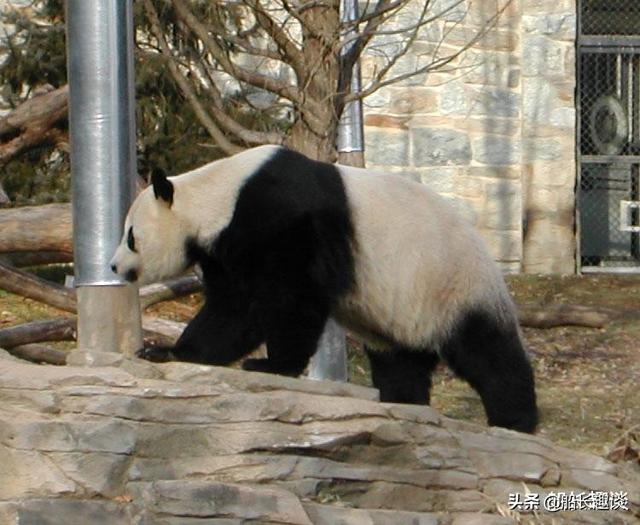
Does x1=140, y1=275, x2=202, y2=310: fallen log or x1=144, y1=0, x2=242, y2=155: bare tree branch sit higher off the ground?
x1=144, y1=0, x2=242, y2=155: bare tree branch

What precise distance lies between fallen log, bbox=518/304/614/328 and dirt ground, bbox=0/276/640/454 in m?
0.07

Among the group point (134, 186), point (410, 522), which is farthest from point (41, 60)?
point (410, 522)

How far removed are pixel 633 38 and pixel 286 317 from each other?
26.6 feet

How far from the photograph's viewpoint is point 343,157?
8.80 meters

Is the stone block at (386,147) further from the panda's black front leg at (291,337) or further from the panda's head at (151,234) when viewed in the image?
the panda's black front leg at (291,337)

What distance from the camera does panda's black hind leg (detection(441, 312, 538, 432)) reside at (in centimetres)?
650

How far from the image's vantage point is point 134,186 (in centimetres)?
654

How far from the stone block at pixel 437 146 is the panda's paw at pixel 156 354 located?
6834 millimetres

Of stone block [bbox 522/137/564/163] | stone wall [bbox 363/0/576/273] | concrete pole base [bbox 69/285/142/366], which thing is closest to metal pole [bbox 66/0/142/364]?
concrete pole base [bbox 69/285/142/366]

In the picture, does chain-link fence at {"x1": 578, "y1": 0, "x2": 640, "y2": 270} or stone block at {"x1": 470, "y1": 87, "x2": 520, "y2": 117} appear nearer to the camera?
stone block at {"x1": 470, "y1": 87, "x2": 520, "y2": 117}

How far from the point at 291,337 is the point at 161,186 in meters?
0.89

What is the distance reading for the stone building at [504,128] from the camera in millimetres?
13094

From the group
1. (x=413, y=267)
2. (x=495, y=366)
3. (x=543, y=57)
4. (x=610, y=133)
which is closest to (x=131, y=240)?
(x=413, y=267)

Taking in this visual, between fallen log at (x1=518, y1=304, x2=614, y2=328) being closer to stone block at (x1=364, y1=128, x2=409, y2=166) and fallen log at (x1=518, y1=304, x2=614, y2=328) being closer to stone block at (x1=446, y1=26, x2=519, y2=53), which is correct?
stone block at (x1=364, y1=128, x2=409, y2=166)
